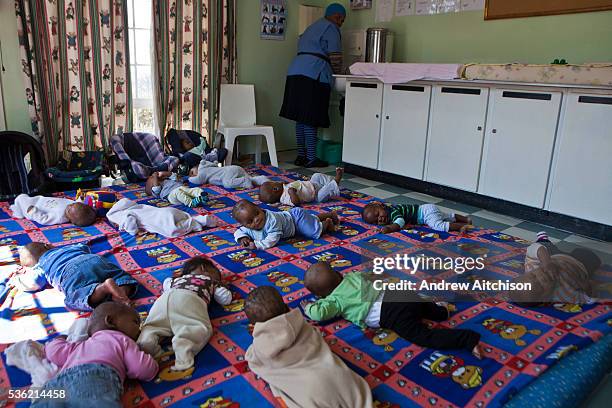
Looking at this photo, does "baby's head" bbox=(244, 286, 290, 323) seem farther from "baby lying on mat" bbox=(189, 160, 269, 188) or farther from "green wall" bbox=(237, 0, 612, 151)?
"green wall" bbox=(237, 0, 612, 151)

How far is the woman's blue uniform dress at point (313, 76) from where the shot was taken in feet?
16.4

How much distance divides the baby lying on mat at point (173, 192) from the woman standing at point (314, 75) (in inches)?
77.3

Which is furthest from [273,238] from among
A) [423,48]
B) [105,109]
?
[423,48]

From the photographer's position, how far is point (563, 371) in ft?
5.33

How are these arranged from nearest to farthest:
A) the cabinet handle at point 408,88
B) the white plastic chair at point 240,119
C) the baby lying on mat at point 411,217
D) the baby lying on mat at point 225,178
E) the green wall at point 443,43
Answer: the baby lying on mat at point 411,217, the green wall at point 443,43, the baby lying on mat at point 225,178, the cabinet handle at point 408,88, the white plastic chair at point 240,119

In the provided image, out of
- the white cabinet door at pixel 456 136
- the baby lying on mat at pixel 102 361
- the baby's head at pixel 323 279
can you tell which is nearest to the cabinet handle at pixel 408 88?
the white cabinet door at pixel 456 136

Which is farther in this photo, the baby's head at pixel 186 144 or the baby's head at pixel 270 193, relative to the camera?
the baby's head at pixel 186 144

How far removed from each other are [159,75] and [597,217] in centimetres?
391

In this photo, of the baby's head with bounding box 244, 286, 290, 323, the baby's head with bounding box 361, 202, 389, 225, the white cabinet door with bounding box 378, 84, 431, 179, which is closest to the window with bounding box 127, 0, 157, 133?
the white cabinet door with bounding box 378, 84, 431, 179

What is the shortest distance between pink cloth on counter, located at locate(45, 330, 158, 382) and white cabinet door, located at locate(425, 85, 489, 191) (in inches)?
122

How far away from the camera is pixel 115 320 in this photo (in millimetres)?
1642

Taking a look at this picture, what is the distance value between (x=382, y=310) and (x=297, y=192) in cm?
173

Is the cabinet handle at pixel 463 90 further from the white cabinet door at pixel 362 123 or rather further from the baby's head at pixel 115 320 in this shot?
the baby's head at pixel 115 320

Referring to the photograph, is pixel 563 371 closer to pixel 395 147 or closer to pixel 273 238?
pixel 273 238
